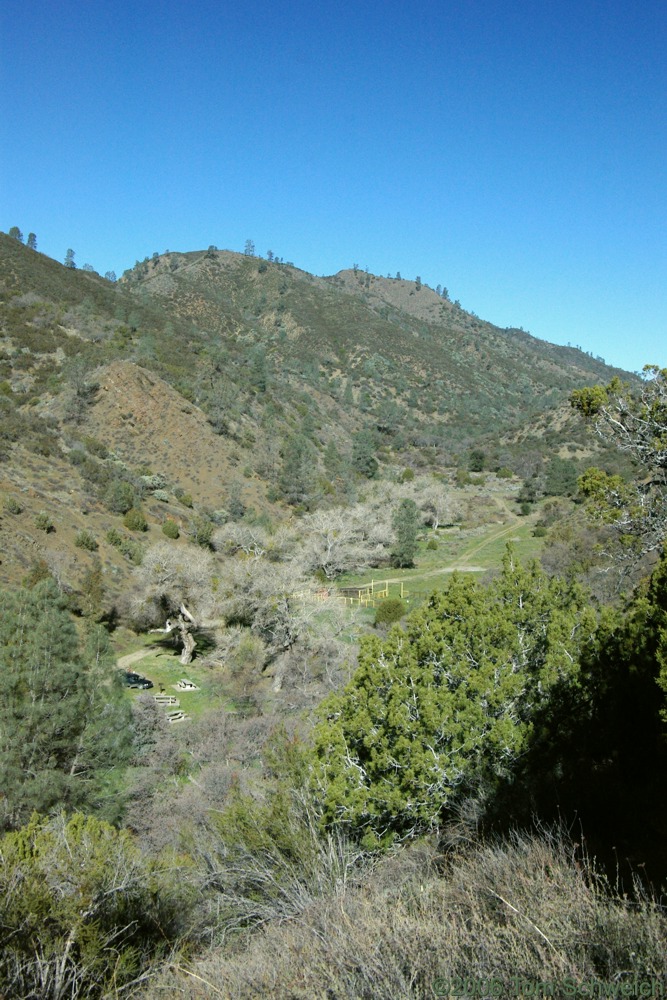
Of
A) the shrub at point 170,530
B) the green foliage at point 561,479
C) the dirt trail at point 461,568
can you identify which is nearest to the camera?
the dirt trail at point 461,568

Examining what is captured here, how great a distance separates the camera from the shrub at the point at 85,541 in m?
31.8

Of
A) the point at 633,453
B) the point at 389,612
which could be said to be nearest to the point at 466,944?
the point at 633,453

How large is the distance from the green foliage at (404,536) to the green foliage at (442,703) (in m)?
31.5

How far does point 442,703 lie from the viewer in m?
9.21

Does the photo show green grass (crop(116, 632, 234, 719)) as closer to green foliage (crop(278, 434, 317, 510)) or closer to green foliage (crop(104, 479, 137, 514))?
green foliage (crop(104, 479, 137, 514))

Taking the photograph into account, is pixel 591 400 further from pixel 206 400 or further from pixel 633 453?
pixel 206 400

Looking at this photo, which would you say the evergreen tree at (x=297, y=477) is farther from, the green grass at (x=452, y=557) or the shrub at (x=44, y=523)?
the shrub at (x=44, y=523)

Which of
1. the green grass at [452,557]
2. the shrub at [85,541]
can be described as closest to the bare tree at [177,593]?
the shrub at [85,541]

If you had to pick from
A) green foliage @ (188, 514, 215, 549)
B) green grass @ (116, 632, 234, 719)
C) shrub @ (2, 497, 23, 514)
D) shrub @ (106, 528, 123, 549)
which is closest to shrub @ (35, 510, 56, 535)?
shrub @ (2, 497, 23, 514)

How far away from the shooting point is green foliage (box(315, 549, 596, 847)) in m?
8.62

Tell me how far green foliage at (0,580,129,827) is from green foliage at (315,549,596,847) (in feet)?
25.1

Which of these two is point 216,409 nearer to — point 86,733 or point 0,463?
point 0,463

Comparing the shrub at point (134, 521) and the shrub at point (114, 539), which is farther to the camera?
the shrub at point (134, 521)

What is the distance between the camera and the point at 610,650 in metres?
9.24
